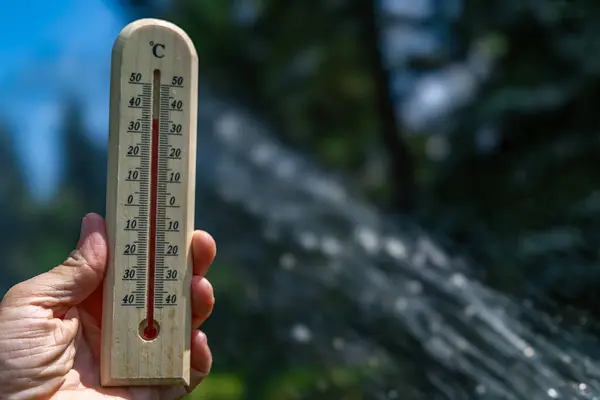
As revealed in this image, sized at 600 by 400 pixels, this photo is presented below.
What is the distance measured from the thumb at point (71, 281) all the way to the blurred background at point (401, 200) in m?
0.77

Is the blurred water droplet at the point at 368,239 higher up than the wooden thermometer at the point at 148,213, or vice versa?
the blurred water droplet at the point at 368,239

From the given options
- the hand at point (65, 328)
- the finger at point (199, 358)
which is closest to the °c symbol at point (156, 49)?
the hand at point (65, 328)

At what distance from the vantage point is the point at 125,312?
1.08 metres

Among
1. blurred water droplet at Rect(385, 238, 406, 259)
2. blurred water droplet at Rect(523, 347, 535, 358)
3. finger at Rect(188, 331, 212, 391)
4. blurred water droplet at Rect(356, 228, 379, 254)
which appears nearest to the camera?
finger at Rect(188, 331, 212, 391)

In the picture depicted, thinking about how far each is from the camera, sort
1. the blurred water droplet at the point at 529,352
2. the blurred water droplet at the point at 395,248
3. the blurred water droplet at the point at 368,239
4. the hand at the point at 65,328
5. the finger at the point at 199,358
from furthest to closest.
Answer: the blurred water droplet at the point at 368,239
the blurred water droplet at the point at 395,248
the blurred water droplet at the point at 529,352
the finger at the point at 199,358
the hand at the point at 65,328

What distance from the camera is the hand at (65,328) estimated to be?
3.39ft

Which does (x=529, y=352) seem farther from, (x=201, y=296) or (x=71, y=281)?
(x=71, y=281)

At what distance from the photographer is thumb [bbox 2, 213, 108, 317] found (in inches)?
41.5

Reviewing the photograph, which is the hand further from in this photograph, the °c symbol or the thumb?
the °c symbol

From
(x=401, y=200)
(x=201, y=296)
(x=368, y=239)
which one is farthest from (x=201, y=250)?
(x=401, y=200)

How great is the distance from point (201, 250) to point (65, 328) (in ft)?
0.74

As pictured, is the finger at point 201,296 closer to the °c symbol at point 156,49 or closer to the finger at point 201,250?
the finger at point 201,250

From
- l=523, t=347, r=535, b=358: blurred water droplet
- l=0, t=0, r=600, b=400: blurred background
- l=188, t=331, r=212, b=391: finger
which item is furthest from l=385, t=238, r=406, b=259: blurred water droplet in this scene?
l=188, t=331, r=212, b=391: finger

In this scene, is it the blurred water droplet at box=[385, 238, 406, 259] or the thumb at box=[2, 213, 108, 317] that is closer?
the thumb at box=[2, 213, 108, 317]
